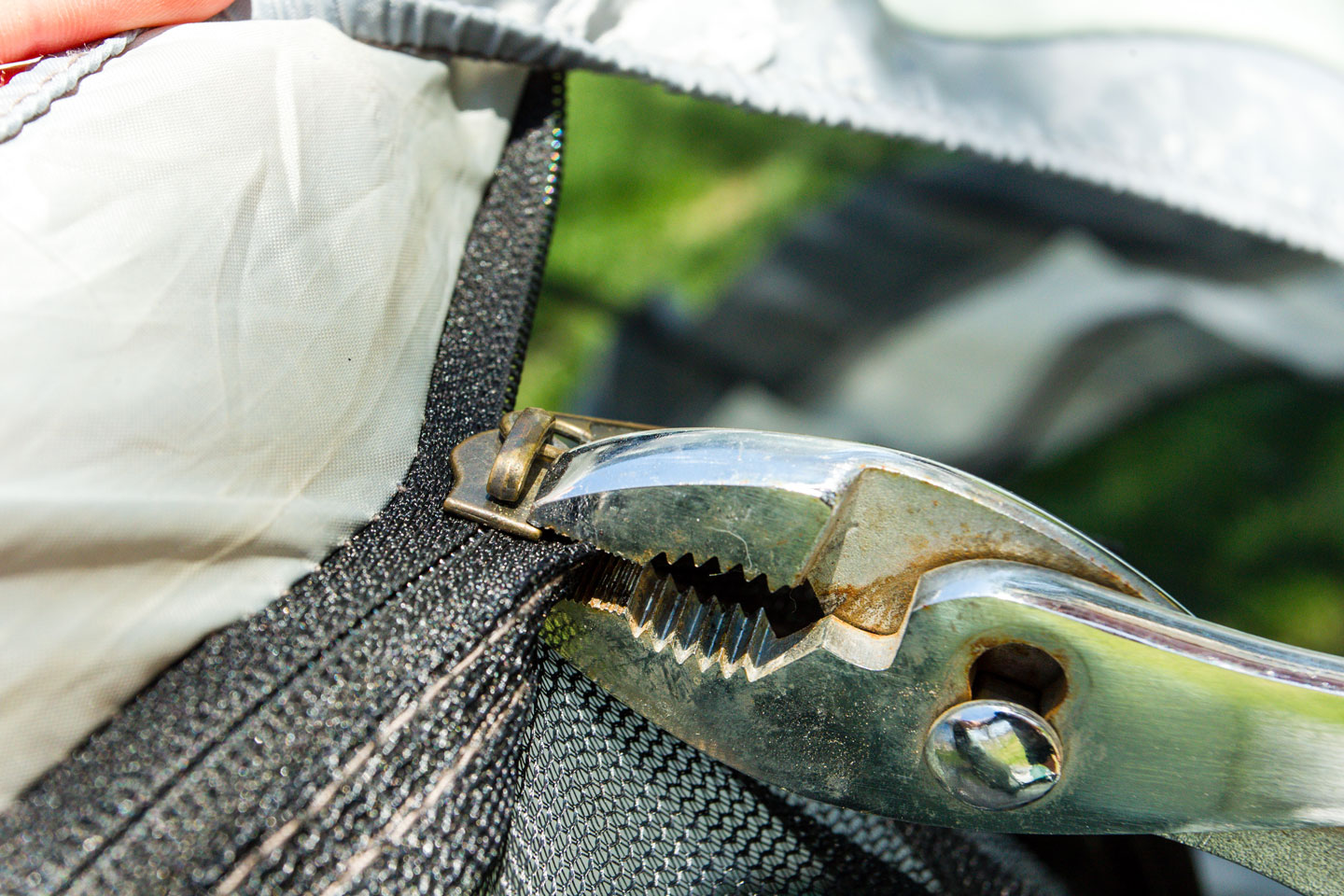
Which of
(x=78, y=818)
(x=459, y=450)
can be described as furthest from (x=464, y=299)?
(x=78, y=818)

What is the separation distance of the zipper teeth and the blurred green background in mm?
1077

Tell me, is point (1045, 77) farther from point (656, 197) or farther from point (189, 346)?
point (656, 197)

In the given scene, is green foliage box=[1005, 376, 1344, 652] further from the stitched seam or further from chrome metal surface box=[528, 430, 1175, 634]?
the stitched seam

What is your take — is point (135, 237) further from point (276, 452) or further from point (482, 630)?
point (482, 630)

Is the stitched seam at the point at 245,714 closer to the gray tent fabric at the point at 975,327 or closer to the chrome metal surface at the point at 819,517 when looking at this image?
the chrome metal surface at the point at 819,517

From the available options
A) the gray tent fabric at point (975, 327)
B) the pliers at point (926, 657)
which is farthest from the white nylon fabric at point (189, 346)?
the gray tent fabric at point (975, 327)

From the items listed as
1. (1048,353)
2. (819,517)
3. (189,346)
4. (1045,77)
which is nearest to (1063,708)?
(819,517)

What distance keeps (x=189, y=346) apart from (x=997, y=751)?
1.38ft

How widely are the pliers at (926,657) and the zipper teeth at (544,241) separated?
0.12m

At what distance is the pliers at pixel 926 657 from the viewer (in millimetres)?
434

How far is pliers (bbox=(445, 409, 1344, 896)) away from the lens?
17.1 inches

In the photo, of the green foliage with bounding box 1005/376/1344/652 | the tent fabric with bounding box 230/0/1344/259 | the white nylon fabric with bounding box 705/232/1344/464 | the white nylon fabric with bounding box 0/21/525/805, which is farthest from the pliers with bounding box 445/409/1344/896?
the green foliage with bounding box 1005/376/1344/652

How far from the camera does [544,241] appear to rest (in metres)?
0.67

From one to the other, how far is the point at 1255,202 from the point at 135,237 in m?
0.89
